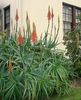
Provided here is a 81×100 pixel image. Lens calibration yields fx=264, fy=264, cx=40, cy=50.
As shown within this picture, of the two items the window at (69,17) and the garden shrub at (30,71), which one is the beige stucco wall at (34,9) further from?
the garden shrub at (30,71)

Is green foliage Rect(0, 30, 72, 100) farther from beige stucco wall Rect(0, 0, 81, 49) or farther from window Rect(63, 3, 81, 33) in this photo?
window Rect(63, 3, 81, 33)

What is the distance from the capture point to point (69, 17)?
604 inches

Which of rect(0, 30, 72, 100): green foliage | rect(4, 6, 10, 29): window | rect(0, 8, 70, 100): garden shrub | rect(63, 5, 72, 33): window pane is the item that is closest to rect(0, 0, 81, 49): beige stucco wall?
rect(4, 6, 10, 29): window

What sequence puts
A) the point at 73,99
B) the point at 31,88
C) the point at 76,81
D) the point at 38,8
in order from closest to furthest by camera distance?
1. the point at 31,88
2. the point at 73,99
3. the point at 76,81
4. the point at 38,8

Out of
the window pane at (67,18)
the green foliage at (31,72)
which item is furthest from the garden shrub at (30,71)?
the window pane at (67,18)

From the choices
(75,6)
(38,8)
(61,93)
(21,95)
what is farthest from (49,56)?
(75,6)

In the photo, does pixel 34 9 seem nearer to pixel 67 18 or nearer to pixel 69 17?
pixel 67 18

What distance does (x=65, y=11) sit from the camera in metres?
15.0

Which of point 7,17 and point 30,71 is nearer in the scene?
point 30,71

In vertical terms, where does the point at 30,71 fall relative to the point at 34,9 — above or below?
below

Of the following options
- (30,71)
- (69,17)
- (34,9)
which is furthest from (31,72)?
(69,17)

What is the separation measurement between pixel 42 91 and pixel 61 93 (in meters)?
0.86

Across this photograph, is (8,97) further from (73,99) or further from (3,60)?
(73,99)

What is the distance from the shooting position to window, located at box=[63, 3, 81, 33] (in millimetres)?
15013
